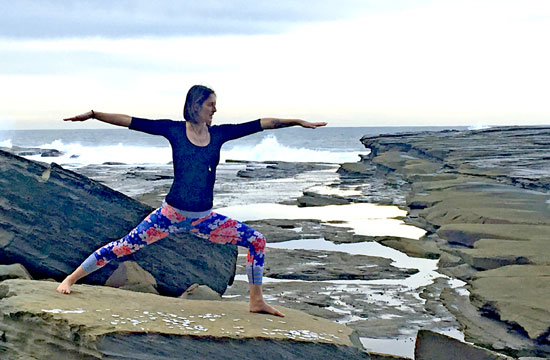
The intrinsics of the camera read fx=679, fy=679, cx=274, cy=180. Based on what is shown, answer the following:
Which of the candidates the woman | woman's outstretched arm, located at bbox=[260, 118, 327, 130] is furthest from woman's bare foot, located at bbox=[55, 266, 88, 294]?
woman's outstretched arm, located at bbox=[260, 118, 327, 130]

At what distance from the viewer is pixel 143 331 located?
435 centimetres

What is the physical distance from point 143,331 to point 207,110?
1568 mm

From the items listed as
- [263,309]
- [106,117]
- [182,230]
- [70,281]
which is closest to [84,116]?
[106,117]

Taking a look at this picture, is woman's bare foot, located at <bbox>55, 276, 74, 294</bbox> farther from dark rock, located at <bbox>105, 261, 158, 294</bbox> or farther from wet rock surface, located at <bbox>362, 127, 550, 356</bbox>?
wet rock surface, located at <bbox>362, 127, 550, 356</bbox>

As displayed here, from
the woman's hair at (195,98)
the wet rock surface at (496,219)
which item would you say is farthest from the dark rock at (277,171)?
the woman's hair at (195,98)

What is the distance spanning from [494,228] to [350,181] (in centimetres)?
1716

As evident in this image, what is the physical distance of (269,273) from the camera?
9.81 meters

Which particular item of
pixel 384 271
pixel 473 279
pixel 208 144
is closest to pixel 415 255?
pixel 384 271

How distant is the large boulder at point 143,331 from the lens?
4305mm

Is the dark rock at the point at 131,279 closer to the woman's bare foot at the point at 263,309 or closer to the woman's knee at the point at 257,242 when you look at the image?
the woman's bare foot at the point at 263,309

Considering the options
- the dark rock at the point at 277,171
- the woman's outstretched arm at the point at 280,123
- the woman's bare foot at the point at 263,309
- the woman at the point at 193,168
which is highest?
the woman's outstretched arm at the point at 280,123

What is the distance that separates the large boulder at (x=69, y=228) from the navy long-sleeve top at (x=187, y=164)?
7.60ft

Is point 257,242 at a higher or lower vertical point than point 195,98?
lower

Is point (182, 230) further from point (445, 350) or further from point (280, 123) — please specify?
point (445, 350)
